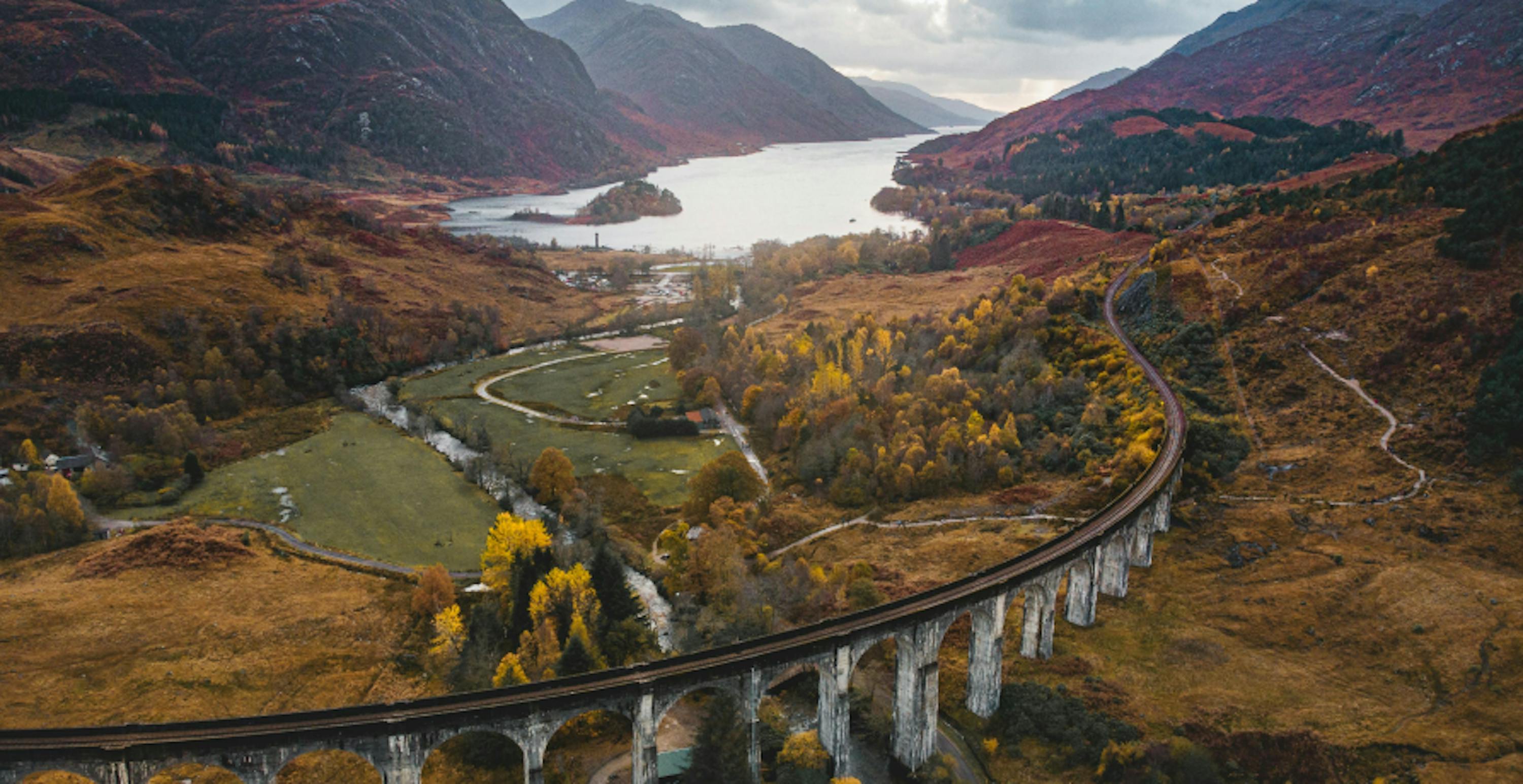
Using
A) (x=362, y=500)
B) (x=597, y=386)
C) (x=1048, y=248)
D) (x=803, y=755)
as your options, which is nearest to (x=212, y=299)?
(x=597, y=386)

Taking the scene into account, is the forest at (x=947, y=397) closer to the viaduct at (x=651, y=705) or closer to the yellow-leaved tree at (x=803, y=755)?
the viaduct at (x=651, y=705)

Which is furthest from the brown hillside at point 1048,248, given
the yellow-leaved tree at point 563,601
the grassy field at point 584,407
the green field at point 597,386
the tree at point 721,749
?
the tree at point 721,749

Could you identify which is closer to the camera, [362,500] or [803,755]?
[803,755]

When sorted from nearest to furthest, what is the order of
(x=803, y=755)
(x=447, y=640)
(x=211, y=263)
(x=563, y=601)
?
1. (x=803, y=755)
2. (x=563, y=601)
3. (x=447, y=640)
4. (x=211, y=263)

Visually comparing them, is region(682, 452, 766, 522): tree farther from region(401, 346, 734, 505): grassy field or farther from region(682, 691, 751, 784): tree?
region(682, 691, 751, 784): tree

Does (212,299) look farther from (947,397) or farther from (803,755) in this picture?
(803,755)

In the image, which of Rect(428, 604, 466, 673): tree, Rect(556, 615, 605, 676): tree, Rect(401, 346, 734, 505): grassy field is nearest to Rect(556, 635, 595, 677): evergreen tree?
Rect(556, 615, 605, 676): tree

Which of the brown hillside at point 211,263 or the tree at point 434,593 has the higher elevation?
the brown hillside at point 211,263
